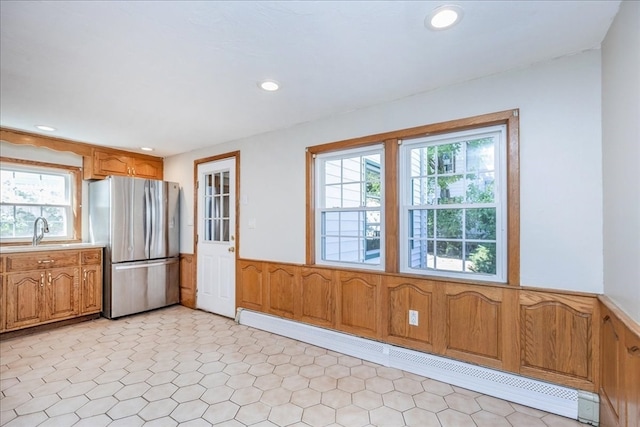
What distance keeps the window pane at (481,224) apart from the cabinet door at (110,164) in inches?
179

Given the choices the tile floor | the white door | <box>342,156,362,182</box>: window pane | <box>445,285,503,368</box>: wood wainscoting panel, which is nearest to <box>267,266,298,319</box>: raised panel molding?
the tile floor

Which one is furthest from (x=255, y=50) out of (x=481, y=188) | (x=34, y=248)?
(x=34, y=248)

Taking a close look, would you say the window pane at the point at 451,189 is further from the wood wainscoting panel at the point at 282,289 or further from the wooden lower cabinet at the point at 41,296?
the wooden lower cabinet at the point at 41,296

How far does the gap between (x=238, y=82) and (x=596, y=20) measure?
2227mm

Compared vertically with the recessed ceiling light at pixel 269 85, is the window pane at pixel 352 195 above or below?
below

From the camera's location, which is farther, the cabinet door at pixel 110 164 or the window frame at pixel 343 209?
the cabinet door at pixel 110 164

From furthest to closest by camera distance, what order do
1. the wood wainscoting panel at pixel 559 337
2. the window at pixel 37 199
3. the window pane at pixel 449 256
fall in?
the window at pixel 37 199
the window pane at pixel 449 256
the wood wainscoting panel at pixel 559 337

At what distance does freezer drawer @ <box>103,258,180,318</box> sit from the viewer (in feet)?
12.8

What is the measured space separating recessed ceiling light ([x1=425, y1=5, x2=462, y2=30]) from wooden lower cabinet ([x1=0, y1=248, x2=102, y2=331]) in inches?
172

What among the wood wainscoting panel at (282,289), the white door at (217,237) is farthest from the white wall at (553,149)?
the white door at (217,237)

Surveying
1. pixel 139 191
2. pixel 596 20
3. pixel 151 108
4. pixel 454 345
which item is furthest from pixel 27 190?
pixel 596 20

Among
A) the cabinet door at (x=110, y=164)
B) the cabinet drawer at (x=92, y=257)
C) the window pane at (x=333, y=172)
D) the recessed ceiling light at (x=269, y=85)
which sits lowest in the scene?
the cabinet drawer at (x=92, y=257)

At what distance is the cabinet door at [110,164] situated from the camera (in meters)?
4.19

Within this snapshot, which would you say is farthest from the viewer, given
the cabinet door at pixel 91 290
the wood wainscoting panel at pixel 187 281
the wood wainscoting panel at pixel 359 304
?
the wood wainscoting panel at pixel 187 281
